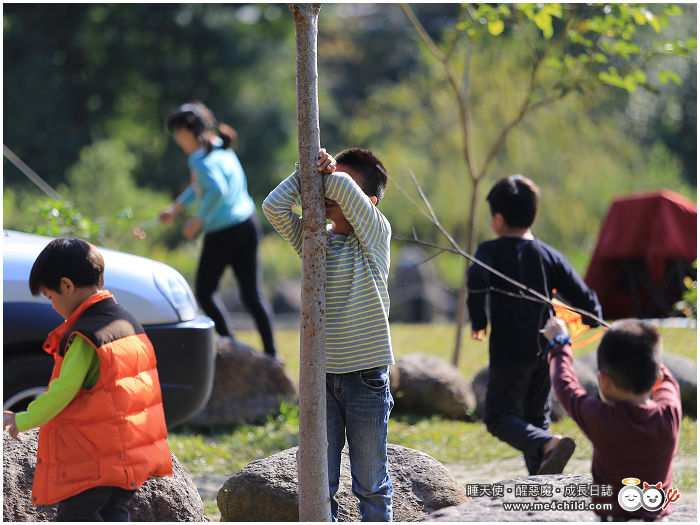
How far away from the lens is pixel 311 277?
8.75ft

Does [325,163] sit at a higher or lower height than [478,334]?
higher

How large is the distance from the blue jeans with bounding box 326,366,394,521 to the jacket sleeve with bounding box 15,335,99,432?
836 millimetres

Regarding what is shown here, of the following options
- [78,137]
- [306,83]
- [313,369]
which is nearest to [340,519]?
[313,369]

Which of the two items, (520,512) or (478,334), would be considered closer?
(520,512)

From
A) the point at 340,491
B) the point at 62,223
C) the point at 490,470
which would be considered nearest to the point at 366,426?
the point at 340,491

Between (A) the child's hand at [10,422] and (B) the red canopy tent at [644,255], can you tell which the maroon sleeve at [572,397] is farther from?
(B) the red canopy tent at [644,255]

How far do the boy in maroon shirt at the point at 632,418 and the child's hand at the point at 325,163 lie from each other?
3.40 feet

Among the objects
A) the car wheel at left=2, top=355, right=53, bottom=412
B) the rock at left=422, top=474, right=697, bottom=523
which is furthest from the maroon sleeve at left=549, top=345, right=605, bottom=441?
the car wheel at left=2, top=355, right=53, bottom=412

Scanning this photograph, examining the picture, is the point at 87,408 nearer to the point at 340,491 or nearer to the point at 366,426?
the point at 366,426

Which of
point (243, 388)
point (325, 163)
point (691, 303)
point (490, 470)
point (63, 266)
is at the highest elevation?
point (325, 163)

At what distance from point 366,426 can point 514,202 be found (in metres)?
1.69

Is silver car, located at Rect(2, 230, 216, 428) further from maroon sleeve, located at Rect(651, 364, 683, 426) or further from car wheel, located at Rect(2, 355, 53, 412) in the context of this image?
maroon sleeve, located at Rect(651, 364, 683, 426)

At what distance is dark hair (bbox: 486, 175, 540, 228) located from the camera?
3.97 meters

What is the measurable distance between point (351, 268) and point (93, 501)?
115 cm
